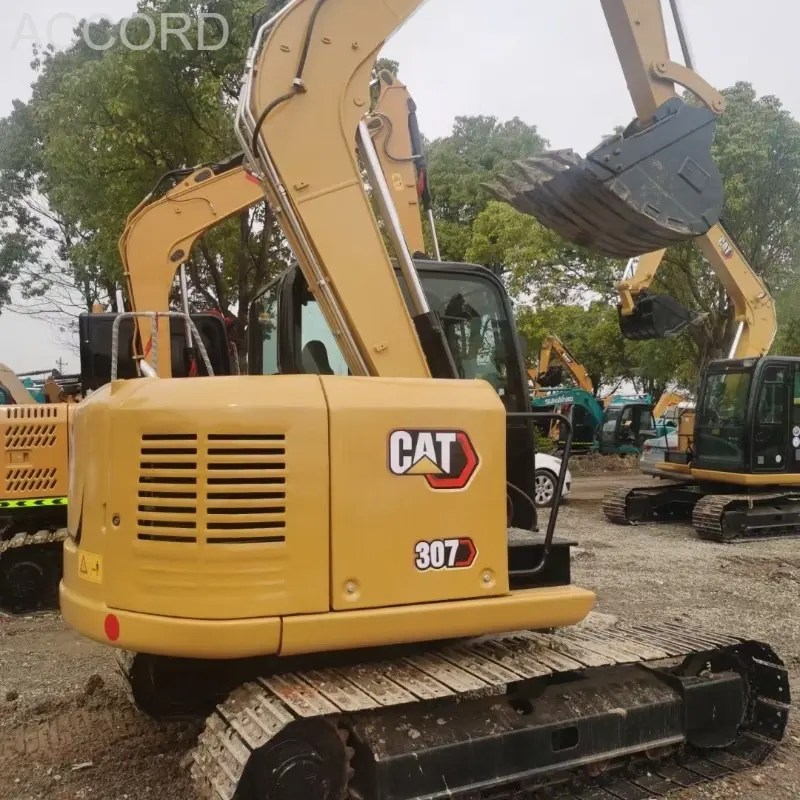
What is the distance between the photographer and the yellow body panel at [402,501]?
3217 millimetres

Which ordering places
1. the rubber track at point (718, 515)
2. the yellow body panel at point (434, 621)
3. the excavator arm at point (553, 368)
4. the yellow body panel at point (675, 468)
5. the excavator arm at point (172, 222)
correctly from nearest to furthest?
1. the yellow body panel at point (434, 621)
2. the excavator arm at point (172, 222)
3. the rubber track at point (718, 515)
4. the yellow body panel at point (675, 468)
5. the excavator arm at point (553, 368)

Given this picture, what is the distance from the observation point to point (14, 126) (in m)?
24.5

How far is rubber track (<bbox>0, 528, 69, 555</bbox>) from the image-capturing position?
7051 millimetres

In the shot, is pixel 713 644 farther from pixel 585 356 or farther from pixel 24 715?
pixel 585 356

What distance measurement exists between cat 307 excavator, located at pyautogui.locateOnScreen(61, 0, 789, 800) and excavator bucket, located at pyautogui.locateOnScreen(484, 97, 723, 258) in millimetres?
1523

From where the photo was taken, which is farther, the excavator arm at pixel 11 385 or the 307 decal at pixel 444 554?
the excavator arm at pixel 11 385

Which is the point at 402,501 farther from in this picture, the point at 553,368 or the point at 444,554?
the point at 553,368

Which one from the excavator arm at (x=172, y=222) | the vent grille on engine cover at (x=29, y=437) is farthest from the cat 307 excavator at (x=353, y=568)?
the excavator arm at (x=172, y=222)

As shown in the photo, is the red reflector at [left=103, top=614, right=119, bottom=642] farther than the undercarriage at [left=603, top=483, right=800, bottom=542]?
No

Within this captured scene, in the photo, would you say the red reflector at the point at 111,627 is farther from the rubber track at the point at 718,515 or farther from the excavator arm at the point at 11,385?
the excavator arm at the point at 11,385

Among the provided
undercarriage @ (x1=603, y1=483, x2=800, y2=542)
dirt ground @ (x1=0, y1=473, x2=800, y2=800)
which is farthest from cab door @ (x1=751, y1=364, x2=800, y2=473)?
dirt ground @ (x1=0, y1=473, x2=800, y2=800)

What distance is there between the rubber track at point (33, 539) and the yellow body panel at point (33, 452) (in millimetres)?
351

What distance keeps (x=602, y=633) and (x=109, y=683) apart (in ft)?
10.1

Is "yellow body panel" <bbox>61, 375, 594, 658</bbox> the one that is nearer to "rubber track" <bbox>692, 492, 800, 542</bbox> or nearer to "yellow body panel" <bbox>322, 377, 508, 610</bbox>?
"yellow body panel" <bbox>322, 377, 508, 610</bbox>
